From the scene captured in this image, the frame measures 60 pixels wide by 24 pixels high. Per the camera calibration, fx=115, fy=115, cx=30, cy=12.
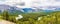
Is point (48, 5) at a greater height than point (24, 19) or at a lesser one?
greater

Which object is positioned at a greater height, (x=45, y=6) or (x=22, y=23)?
(x=45, y=6)

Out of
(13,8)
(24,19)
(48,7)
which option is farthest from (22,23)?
(48,7)

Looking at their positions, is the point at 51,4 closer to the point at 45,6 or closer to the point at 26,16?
the point at 45,6

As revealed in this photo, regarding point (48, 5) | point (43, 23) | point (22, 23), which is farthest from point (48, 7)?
point (22, 23)

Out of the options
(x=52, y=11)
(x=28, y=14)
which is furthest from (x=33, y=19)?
(x=52, y=11)

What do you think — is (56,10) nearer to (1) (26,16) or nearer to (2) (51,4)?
(2) (51,4)

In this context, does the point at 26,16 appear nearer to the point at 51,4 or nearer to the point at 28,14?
the point at 28,14

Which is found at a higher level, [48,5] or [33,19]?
[48,5]
